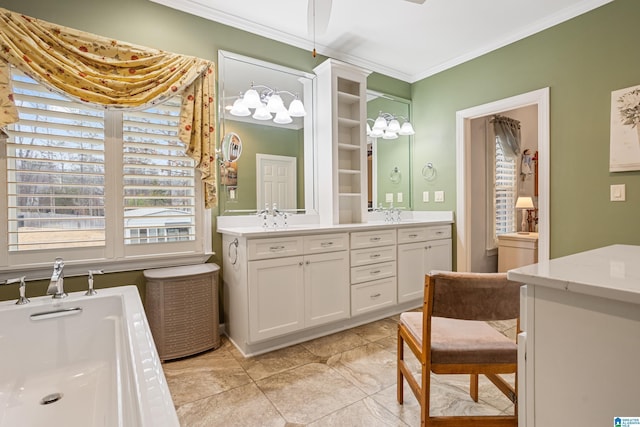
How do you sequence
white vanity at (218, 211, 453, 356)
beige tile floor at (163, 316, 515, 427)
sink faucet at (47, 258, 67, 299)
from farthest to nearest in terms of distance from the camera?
white vanity at (218, 211, 453, 356), sink faucet at (47, 258, 67, 299), beige tile floor at (163, 316, 515, 427)

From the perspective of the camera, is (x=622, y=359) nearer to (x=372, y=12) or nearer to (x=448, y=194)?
(x=372, y=12)

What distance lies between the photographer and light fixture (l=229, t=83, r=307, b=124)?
2779 millimetres

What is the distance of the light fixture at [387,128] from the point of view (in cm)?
373

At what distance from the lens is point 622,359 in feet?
2.44

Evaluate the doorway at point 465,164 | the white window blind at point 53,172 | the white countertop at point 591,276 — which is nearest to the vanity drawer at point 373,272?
the doorway at point 465,164

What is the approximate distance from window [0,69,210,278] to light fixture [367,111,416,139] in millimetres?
2156

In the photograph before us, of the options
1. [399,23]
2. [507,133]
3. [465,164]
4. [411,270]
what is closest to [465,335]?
[411,270]

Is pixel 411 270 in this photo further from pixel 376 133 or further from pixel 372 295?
pixel 376 133

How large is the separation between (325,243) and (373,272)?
631 millimetres

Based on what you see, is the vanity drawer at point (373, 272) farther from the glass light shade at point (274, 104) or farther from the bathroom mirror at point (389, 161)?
the glass light shade at point (274, 104)

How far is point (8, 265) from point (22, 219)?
0.30 metres

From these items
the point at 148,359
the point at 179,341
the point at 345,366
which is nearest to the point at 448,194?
the point at 345,366

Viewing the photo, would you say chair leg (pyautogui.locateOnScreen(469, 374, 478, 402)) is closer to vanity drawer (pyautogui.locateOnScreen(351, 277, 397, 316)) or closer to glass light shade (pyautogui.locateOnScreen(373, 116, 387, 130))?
vanity drawer (pyautogui.locateOnScreen(351, 277, 397, 316))

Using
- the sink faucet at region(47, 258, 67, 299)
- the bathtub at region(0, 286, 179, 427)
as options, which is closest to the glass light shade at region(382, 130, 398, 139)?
the bathtub at region(0, 286, 179, 427)
